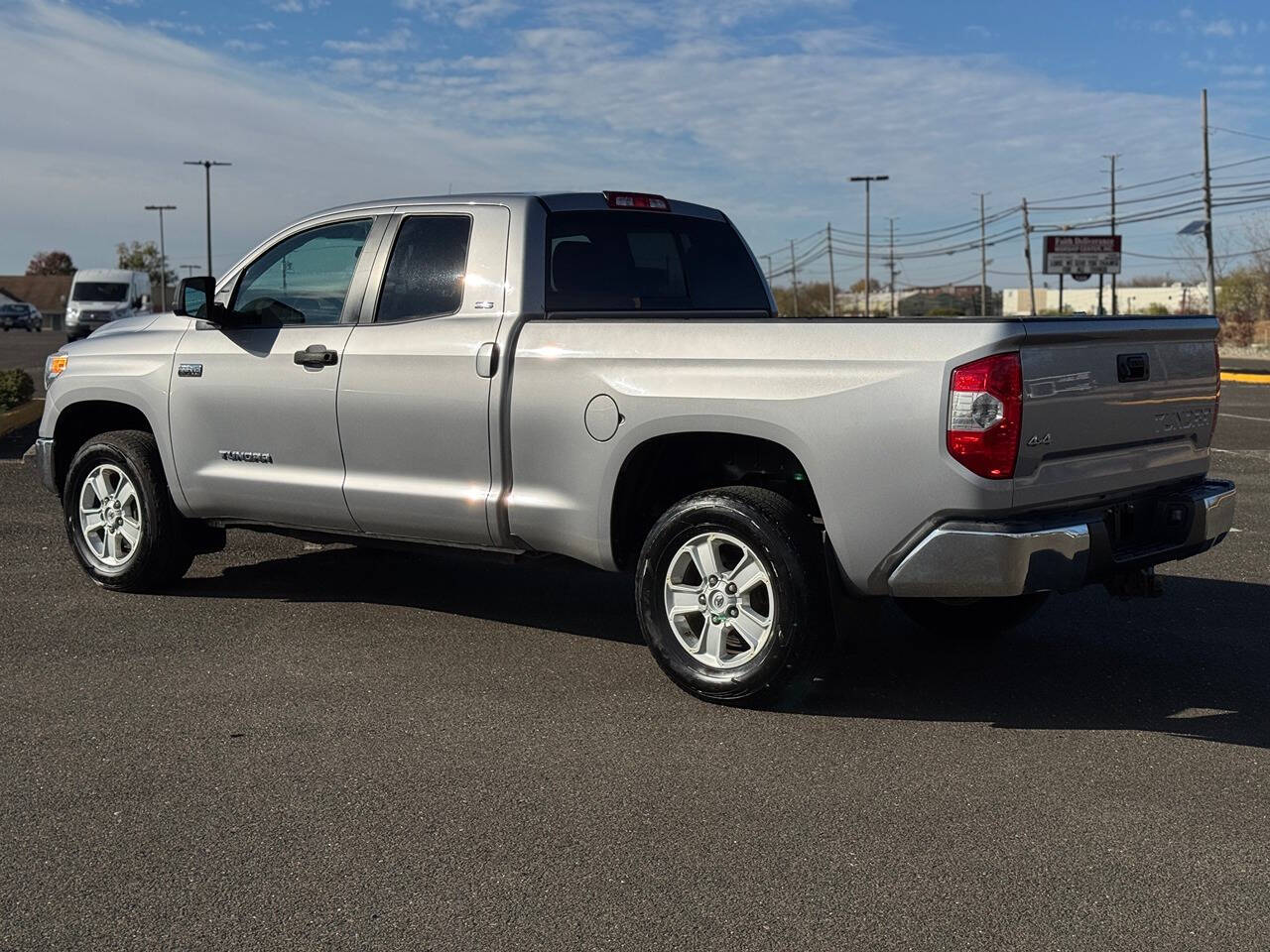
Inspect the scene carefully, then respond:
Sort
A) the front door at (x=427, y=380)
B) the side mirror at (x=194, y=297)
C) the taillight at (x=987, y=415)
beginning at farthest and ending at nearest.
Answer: the side mirror at (x=194, y=297)
the front door at (x=427, y=380)
the taillight at (x=987, y=415)

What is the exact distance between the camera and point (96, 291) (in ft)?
155

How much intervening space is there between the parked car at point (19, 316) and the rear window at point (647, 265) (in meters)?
73.9

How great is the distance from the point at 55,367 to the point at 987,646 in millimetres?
5148

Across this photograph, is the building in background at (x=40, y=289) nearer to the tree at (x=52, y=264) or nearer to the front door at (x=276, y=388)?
the tree at (x=52, y=264)

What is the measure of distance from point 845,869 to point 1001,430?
164 cm

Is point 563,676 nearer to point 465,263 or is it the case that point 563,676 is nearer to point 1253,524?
point 465,263

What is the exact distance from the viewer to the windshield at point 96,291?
47.3 metres

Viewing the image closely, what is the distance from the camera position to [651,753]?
190 inches

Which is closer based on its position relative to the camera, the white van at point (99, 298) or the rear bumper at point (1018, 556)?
the rear bumper at point (1018, 556)

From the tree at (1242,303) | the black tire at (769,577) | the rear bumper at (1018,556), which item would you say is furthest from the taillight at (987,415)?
the tree at (1242,303)

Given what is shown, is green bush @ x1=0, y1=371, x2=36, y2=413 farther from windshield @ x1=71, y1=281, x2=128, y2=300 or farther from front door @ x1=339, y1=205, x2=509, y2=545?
windshield @ x1=71, y1=281, x2=128, y2=300

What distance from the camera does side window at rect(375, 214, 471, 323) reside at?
620cm

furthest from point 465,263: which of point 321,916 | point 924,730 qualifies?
point 321,916

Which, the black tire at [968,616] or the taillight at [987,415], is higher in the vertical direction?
the taillight at [987,415]
